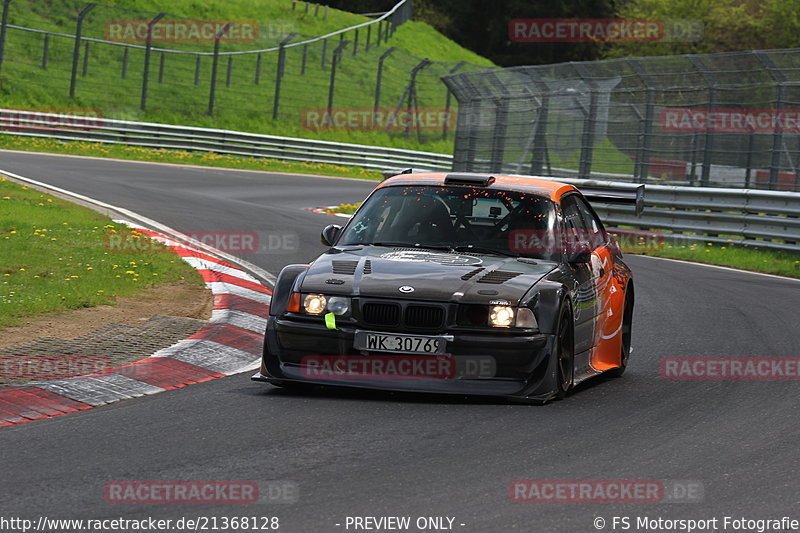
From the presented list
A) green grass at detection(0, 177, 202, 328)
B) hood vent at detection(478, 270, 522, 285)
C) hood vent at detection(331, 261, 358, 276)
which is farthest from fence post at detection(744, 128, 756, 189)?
hood vent at detection(331, 261, 358, 276)

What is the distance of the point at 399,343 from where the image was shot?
24.4 feet

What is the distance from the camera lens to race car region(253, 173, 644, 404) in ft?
24.4

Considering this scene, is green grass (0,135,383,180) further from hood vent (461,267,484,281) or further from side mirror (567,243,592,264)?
hood vent (461,267,484,281)

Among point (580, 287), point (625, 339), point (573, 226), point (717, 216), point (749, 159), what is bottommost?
point (625, 339)

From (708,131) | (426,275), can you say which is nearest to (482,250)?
(426,275)

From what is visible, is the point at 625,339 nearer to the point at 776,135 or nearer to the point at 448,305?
the point at 448,305

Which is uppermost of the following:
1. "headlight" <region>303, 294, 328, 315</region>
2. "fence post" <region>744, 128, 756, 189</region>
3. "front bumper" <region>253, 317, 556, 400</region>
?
"fence post" <region>744, 128, 756, 189</region>

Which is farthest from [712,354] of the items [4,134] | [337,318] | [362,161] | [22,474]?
[362,161]

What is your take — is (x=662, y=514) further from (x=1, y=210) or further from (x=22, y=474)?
(x=1, y=210)

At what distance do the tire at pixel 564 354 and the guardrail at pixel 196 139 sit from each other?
29.6 m

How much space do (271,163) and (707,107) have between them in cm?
1904

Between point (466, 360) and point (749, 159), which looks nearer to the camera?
point (466, 360)

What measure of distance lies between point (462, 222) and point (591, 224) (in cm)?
153

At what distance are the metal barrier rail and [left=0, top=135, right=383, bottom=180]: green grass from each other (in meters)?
0.40
